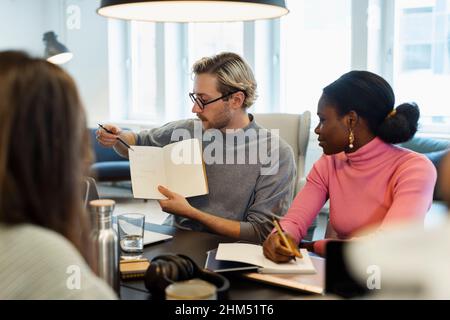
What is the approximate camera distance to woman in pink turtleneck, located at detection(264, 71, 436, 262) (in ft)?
6.05

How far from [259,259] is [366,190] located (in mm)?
580

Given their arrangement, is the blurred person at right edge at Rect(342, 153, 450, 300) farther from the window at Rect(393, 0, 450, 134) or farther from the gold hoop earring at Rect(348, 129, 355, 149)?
the window at Rect(393, 0, 450, 134)

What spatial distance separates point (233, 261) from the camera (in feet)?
5.05

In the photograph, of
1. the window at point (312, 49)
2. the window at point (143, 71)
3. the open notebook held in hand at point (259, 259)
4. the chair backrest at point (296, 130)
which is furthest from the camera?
the window at point (143, 71)

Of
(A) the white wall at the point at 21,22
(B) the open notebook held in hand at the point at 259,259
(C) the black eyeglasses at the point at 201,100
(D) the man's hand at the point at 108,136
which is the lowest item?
(B) the open notebook held in hand at the point at 259,259

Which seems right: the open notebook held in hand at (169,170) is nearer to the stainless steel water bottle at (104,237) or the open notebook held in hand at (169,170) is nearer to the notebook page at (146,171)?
the notebook page at (146,171)

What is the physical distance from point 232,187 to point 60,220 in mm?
1332

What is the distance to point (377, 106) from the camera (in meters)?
1.90

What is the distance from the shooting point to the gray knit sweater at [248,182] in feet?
6.98

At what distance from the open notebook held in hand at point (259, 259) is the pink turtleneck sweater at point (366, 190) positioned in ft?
0.97

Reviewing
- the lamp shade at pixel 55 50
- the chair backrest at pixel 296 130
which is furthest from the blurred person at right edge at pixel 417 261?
the lamp shade at pixel 55 50
